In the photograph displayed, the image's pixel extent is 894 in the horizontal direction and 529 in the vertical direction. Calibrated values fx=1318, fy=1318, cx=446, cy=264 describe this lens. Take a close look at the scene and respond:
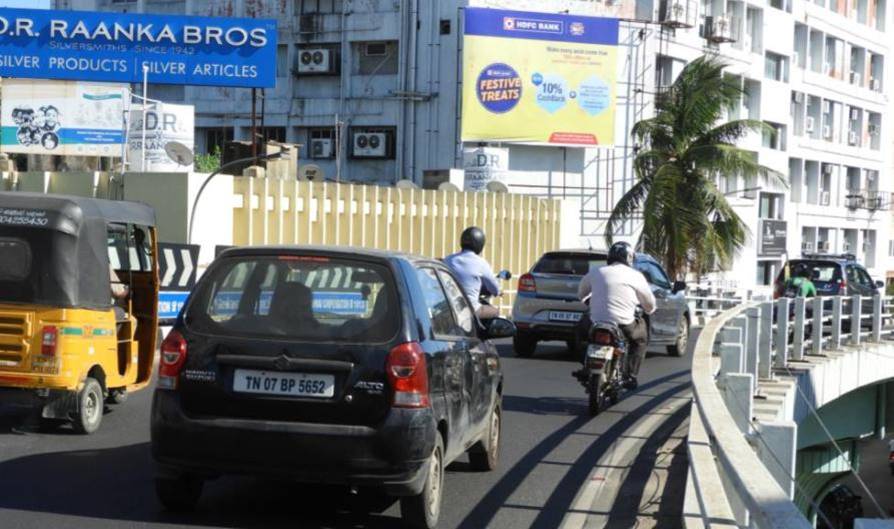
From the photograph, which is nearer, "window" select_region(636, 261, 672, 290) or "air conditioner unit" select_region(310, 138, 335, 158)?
"window" select_region(636, 261, 672, 290)

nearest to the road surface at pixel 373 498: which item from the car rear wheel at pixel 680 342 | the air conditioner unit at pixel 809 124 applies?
the car rear wheel at pixel 680 342

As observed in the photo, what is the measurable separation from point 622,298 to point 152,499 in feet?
20.9

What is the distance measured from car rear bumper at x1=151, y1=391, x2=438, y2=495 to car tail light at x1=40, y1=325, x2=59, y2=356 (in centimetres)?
359

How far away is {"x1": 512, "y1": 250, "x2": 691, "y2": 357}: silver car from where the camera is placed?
19.8 metres

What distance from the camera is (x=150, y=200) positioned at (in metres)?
25.4

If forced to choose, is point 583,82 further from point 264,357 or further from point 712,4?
point 264,357

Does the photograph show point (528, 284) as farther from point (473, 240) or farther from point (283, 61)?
point (283, 61)

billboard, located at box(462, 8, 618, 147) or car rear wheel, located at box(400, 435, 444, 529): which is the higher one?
billboard, located at box(462, 8, 618, 147)

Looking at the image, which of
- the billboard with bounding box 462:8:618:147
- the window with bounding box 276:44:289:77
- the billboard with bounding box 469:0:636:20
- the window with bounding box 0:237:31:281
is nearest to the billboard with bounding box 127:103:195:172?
the billboard with bounding box 462:8:618:147

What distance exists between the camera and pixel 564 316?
19.8 metres

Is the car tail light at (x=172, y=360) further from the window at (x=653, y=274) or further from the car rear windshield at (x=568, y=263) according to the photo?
the window at (x=653, y=274)

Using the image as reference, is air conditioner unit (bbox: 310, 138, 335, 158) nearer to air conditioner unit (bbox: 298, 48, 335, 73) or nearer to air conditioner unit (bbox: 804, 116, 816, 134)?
air conditioner unit (bbox: 298, 48, 335, 73)

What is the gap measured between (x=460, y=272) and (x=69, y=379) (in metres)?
4.75

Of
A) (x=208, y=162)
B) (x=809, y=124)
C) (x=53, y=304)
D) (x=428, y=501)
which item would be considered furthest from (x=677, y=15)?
(x=428, y=501)
